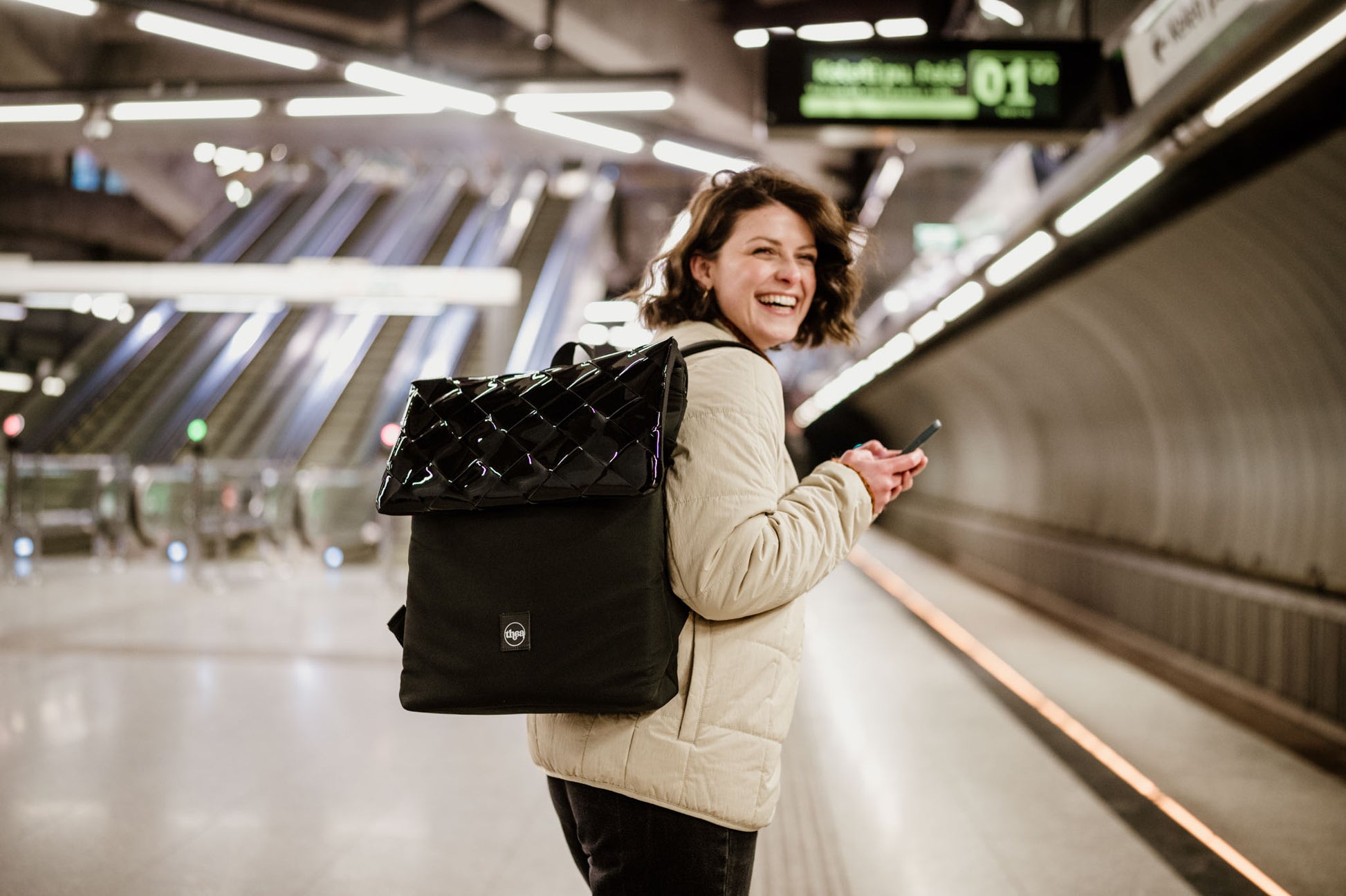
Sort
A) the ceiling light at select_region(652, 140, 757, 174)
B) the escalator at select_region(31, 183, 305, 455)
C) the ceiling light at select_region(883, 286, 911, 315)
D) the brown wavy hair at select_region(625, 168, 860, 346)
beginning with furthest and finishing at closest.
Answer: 1. the escalator at select_region(31, 183, 305, 455)
2. the ceiling light at select_region(883, 286, 911, 315)
3. the ceiling light at select_region(652, 140, 757, 174)
4. the brown wavy hair at select_region(625, 168, 860, 346)

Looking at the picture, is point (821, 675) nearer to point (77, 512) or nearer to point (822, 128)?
point (822, 128)

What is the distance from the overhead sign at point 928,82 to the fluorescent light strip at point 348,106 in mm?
3429

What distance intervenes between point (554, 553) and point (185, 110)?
8.16 meters

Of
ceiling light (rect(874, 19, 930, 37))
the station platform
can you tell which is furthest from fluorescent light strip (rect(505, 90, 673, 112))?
the station platform

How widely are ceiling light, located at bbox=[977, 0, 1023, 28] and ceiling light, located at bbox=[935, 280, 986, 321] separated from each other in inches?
76.3

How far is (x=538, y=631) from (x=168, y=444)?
543 inches

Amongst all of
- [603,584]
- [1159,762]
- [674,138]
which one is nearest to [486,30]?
[674,138]

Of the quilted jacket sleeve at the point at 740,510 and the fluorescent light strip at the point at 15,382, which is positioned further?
the fluorescent light strip at the point at 15,382

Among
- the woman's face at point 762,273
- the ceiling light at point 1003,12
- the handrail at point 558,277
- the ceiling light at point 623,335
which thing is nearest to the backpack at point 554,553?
the woman's face at point 762,273

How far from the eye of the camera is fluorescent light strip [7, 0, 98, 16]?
5.64 meters

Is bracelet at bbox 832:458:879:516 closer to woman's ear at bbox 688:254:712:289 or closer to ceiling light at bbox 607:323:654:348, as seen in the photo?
woman's ear at bbox 688:254:712:289

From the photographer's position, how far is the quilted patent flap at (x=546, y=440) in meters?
1.16

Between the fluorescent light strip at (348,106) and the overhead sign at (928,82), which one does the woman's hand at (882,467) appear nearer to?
the overhead sign at (928,82)

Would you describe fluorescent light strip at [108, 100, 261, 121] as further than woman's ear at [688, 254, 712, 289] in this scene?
Yes
